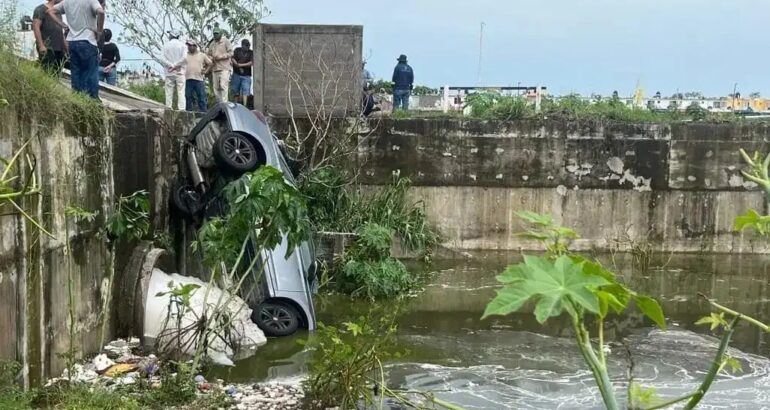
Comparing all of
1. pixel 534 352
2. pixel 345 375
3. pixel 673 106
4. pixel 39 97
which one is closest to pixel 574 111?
pixel 673 106

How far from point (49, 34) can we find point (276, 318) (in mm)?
3510

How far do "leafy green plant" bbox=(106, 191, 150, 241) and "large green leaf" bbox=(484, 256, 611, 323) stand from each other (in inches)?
193

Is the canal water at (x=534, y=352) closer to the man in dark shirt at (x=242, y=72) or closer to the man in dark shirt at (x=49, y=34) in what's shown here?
the man in dark shirt at (x=49, y=34)

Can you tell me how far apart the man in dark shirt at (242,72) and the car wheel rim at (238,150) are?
405cm

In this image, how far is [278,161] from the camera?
8.26 metres

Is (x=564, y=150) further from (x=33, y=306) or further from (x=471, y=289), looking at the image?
(x=33, y=306)

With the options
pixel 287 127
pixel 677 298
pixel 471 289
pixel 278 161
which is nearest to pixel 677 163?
pixel 677 298

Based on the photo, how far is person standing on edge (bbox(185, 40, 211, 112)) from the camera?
33.2 feet

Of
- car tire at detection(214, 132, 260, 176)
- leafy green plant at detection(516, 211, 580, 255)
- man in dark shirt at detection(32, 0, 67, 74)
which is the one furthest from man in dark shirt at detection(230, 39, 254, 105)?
leafy green plant at detection(516, 211, 580, 255)

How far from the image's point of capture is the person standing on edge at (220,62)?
35.5 ft

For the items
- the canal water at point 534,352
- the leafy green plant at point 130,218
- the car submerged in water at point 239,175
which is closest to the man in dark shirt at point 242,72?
the car submerged in water at point 239,175

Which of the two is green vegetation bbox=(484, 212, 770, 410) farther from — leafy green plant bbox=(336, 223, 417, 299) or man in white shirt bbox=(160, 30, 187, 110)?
man in white shirt bbox=(160, 30, 187, 110)

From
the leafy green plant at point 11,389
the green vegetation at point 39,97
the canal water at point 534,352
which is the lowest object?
the canal water at point 534,352

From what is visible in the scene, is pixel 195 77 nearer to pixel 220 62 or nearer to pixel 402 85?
pixel 220 62
